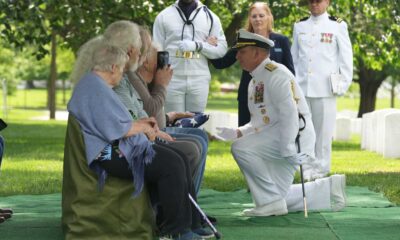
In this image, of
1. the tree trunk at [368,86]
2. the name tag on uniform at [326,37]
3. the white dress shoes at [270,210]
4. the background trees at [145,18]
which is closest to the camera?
the white dress shoes at [270,210]

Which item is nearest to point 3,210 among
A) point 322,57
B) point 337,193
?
point 337,193

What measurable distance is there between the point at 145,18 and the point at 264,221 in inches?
427

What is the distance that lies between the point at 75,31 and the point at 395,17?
6601 millimetres

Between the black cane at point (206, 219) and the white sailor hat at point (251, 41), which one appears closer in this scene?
the black cane at point (206, 219)

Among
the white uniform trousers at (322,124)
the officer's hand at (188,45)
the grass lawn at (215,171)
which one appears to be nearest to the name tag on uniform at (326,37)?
the white uniform trousers at (322,124)

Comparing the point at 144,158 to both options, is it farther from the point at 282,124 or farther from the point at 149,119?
the point at 282,124

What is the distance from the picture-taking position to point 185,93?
8.85 m

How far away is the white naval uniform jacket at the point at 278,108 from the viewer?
7812 millimetres

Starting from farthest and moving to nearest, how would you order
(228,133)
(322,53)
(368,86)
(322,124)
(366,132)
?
(368,86)
(366,132)
(322,124)
(322,53)
(228,133)

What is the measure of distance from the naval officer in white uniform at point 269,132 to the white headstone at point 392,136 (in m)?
7.84

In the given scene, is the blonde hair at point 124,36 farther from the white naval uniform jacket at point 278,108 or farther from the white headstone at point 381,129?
the white headstone at point 381,129

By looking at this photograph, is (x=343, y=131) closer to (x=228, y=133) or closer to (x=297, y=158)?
(x=228, y=133)

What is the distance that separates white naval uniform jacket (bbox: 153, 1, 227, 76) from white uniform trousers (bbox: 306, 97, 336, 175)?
236 centimetres

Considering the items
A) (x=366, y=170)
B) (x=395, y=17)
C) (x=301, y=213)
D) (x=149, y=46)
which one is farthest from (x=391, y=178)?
(x=395, y=17)
